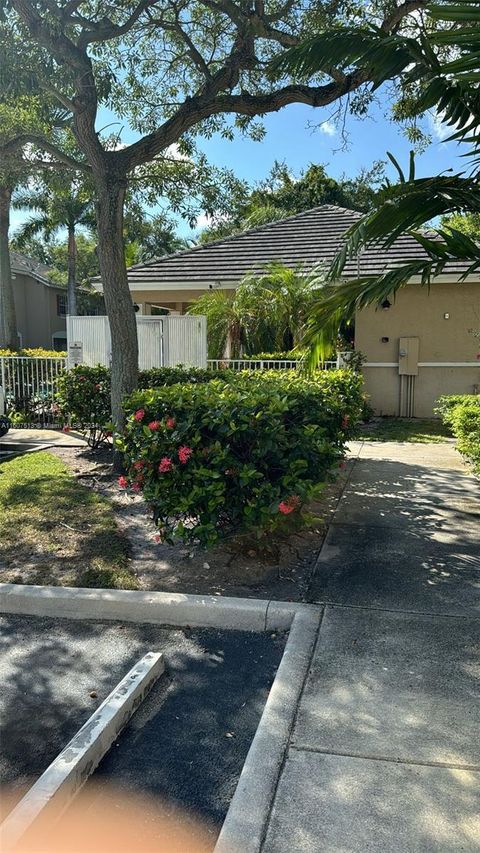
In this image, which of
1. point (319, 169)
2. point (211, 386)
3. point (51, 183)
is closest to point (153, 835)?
point (211, 386)

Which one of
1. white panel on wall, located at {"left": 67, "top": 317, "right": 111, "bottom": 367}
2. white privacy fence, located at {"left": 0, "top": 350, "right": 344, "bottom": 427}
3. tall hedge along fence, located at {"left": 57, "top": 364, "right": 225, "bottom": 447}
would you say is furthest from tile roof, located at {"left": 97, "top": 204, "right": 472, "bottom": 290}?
tall hedge along fence, located at {"left": 57, "top": 364, "right": 225, "bottom": 447}

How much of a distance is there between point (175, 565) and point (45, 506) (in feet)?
7.40

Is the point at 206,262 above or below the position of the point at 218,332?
above

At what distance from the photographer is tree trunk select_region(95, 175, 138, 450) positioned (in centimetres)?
800

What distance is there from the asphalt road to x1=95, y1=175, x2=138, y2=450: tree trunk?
4259 millimetres

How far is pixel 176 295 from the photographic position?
1681cm

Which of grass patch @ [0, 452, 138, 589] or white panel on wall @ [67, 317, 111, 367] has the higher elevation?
white panel on wall @ [67, 317, 111, 367]

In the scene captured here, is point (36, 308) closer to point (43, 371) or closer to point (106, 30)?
point (43, 371)

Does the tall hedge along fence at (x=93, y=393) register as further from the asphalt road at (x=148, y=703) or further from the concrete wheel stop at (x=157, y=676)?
the asphalt road at (x=148, y=703)

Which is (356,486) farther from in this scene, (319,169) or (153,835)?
(319,169)

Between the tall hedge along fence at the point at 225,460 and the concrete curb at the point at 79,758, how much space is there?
1407mm

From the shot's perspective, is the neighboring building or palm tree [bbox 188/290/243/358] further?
the neighboring building

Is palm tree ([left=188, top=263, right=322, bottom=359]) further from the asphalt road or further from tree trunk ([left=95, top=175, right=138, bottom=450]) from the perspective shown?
the asphalt road

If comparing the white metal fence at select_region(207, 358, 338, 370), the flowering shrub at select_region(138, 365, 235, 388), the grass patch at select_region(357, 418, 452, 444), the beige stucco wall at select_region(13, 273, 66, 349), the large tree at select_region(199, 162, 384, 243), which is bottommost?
the grass patch at select_region(357, 418, 452, 444)
